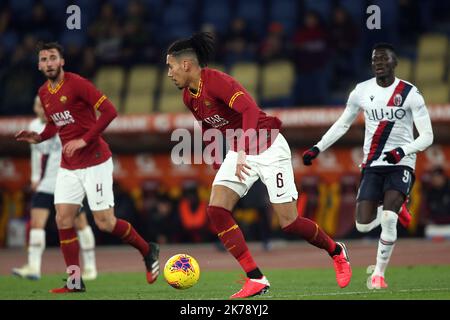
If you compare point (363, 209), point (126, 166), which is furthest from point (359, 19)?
point (363, 209)

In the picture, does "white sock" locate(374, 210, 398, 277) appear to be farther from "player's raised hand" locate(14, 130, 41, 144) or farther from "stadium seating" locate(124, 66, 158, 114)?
"stadium seating" locate(124, 66, 158, 114)

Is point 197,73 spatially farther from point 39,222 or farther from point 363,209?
point 39,222

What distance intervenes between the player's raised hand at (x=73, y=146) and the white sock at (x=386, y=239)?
304cm

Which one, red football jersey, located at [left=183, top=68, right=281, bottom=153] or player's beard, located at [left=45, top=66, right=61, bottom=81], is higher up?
player's beard, located at [left=45, top=66, right=61, bottom=81]

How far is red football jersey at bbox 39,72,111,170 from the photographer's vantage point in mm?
10836

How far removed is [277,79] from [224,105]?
36.4 ft

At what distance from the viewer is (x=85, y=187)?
1098 cm

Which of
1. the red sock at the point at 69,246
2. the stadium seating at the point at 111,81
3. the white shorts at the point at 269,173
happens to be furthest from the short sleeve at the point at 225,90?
the stadium seating at the point at 111,81

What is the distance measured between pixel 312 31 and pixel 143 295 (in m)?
11.0

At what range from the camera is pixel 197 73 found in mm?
9266

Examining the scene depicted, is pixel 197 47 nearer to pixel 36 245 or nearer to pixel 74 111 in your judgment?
pixel 74 111

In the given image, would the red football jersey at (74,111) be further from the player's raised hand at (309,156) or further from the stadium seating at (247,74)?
the stadium seating at (247,74)

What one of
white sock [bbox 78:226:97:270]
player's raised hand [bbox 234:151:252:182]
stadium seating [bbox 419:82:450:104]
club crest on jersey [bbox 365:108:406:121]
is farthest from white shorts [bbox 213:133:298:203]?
stadium seating [bbox 419:82:450:104]

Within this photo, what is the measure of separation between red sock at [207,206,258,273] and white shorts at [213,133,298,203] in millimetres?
243
